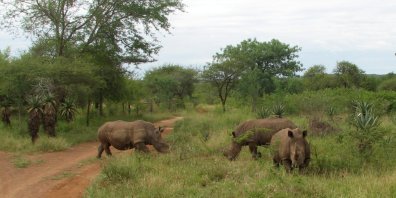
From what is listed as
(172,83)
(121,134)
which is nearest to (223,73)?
(172,83)

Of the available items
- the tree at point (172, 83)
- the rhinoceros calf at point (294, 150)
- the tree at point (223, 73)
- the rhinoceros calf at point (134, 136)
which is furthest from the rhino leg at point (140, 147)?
the tree at point (172, 83)

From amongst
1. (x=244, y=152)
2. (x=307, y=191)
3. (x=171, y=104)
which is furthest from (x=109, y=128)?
(x=171, y=104)

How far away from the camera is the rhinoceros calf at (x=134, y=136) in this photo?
1501 cm

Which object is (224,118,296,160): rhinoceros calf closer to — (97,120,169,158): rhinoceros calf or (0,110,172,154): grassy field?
(97,120,169,158): rhinoceros calf

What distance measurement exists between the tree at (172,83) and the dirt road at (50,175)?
103 feet

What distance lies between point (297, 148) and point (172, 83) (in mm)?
39909

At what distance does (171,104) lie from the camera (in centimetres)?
4884

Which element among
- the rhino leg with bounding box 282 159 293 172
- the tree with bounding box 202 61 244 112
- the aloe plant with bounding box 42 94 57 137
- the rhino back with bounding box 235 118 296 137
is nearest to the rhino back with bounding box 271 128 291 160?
the rhino leg with bounding box 282 159 293 172

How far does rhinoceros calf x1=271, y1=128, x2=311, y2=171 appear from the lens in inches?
418

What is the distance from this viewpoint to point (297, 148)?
418 inches

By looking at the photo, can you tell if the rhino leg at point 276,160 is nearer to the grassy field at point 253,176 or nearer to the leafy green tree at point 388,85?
the grassy field at point 253,176

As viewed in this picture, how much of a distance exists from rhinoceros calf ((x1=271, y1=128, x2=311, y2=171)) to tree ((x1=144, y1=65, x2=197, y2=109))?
123 feet

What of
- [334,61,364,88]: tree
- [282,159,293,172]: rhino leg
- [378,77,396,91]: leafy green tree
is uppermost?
[334,61,364,88]: tree

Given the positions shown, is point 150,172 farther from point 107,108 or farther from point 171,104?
point 171,104
